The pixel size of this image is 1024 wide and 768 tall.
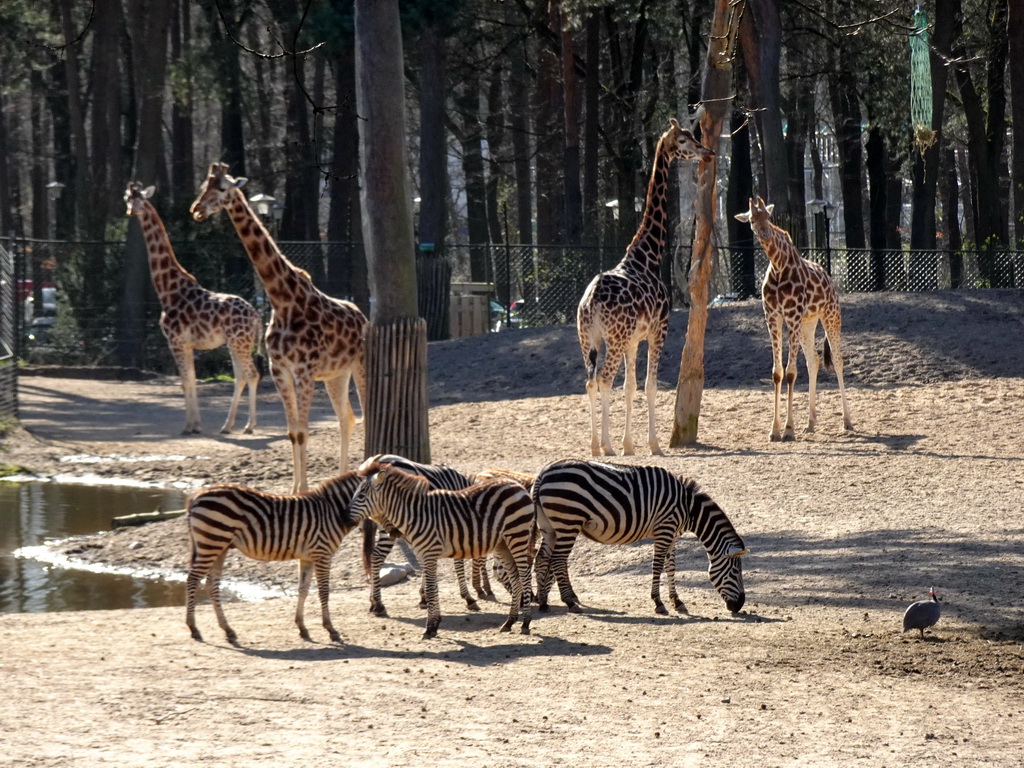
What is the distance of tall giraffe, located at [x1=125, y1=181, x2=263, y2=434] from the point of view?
18.7 m

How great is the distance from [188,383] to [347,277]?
13.2 metres

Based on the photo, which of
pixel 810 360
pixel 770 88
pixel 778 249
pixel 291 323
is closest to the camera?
pixel 291 323

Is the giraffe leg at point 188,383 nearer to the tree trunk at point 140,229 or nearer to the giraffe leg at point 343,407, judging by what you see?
the giraffe leg at point 343,407

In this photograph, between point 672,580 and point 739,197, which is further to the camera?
point 739,197

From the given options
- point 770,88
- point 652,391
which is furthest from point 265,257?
point 770,88

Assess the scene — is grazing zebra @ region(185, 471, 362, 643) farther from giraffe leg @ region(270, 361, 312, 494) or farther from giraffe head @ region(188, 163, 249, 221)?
giraffe head @ region(188, 163, 249, 221)

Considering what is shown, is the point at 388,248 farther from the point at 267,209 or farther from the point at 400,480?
the point at 267,209

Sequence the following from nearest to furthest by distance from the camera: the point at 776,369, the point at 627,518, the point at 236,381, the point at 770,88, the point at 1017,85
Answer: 1. the point at 627,518
2. the point at 776,369
3. the point at 236,381
4. the point at 770,88
5. the point at 1017,85

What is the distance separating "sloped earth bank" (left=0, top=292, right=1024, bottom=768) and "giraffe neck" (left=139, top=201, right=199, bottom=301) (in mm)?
3316

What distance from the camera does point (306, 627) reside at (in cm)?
839

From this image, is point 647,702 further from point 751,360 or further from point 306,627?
point 751,360

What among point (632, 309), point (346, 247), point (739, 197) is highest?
point (739, 197)

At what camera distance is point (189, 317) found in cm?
1872

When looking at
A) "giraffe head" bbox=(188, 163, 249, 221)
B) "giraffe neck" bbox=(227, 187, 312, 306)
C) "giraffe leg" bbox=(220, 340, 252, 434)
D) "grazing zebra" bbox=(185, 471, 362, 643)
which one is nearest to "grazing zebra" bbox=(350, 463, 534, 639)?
"grazing zebra" bbox=(185, 471, 362, 643)
